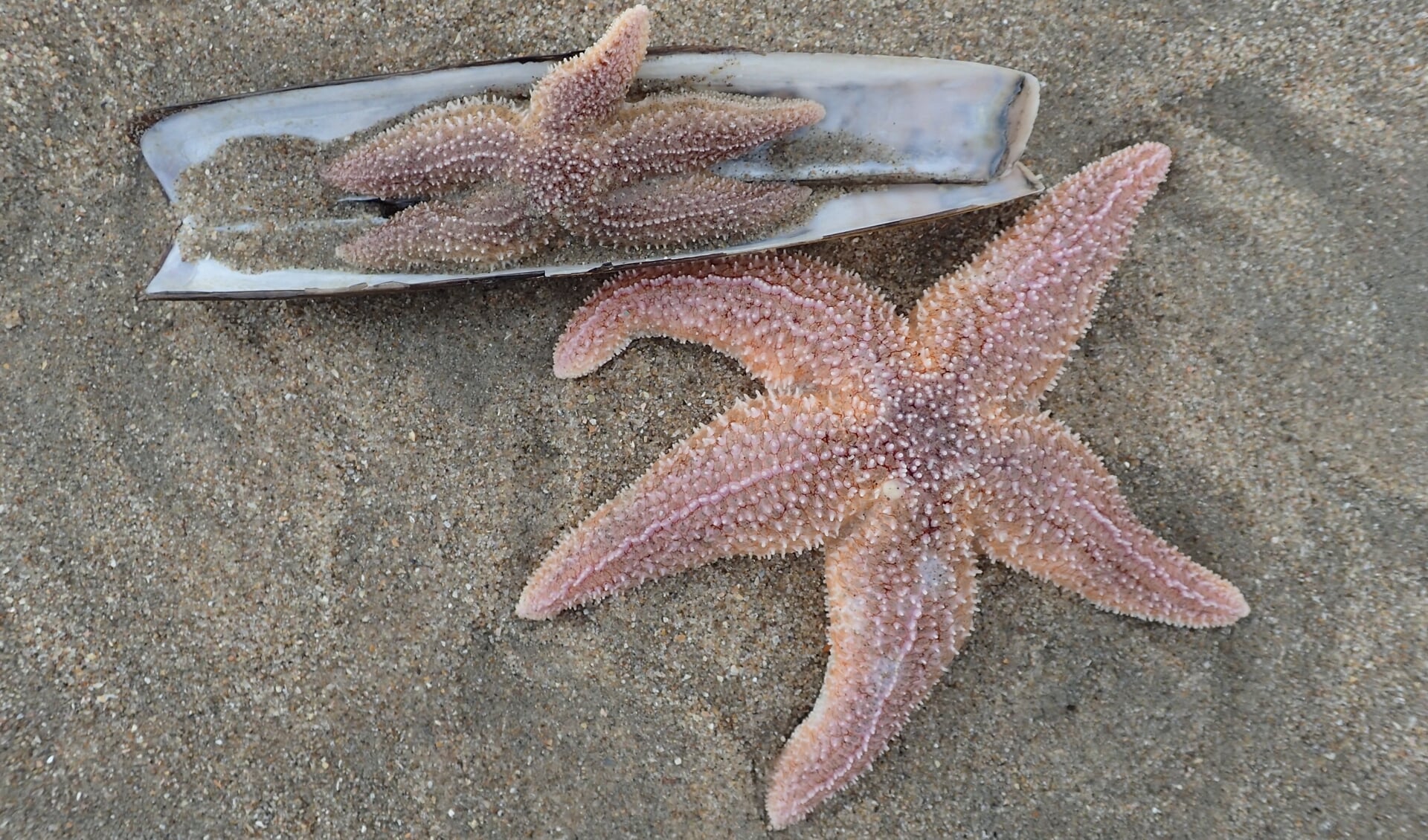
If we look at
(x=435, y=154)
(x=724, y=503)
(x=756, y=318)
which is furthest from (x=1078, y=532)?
(x=435, y=154)

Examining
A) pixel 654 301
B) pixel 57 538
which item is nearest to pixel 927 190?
pixel 654 301

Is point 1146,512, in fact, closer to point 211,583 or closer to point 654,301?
point 654,301

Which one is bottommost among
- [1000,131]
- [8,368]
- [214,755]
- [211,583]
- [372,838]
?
[372,838]

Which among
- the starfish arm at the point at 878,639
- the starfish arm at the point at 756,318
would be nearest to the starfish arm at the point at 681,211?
the starfish arm at the point at 756,318

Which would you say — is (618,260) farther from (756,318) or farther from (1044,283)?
(1044,283)

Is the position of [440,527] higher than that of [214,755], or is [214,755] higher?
[440,527]

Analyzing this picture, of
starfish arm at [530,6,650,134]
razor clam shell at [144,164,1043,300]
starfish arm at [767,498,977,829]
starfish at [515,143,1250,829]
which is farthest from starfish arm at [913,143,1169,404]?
starfish arm at [530,6,650,134]
